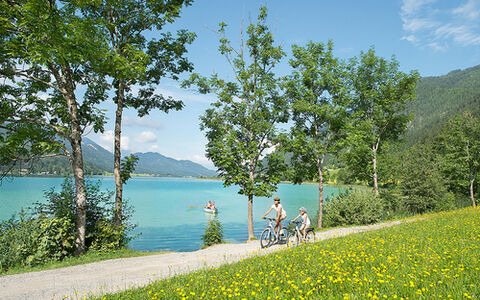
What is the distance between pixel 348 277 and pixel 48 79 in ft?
51.3

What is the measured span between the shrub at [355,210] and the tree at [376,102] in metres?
5.44

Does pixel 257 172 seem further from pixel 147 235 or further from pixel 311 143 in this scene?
pixel 147 235

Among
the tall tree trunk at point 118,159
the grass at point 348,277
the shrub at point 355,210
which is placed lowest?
the shrub at point 355,210

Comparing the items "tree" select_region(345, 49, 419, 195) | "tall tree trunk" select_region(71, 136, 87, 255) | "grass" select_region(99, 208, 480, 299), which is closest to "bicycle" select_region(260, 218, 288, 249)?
"grass" select_region(99, 208, 480, 299)

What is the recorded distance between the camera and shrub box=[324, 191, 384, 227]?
2072 cm

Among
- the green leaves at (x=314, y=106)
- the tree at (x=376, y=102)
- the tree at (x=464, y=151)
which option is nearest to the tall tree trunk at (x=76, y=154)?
the green leaves at (x=314, y=106)

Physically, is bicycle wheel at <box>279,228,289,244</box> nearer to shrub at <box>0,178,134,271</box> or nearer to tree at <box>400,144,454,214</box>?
shrub at <box>0,178,134,271</box>

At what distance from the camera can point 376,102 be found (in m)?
28.5

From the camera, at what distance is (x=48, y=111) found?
12727mm

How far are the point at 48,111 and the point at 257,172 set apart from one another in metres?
13.6

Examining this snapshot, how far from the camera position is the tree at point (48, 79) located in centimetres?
875

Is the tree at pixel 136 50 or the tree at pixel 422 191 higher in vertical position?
the tree at pixel 136 50

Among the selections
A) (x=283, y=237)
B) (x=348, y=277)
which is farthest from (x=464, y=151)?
(x=348, y=277)

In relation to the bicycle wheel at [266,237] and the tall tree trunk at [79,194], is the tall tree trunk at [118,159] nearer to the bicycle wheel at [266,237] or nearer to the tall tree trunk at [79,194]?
the tall tree trunk at [79,194]
